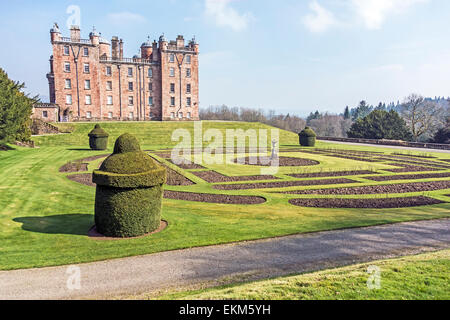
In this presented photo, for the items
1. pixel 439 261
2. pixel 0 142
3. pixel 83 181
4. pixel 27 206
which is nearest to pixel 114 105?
pixel 0 142

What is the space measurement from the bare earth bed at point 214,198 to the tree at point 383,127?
51.6 m

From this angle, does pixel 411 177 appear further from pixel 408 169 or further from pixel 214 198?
pixel 214 198

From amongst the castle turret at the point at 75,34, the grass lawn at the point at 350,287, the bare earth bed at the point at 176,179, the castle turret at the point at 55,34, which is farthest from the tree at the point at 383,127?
the grass lawn at the point at 350,287

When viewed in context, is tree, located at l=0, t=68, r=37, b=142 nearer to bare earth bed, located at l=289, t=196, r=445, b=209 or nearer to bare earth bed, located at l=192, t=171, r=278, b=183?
bare earth bed, located at l=192, t=171, r=278, b=183

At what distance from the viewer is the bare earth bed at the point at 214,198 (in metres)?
15.0

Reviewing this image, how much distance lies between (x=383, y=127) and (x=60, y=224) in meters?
60.0

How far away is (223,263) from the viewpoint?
8.29 m

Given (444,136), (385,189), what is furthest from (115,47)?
(385,189)

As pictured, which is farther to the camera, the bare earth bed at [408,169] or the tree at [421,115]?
the tree at [421,115]

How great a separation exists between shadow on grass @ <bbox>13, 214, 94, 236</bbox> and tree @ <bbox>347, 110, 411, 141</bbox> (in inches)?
2285

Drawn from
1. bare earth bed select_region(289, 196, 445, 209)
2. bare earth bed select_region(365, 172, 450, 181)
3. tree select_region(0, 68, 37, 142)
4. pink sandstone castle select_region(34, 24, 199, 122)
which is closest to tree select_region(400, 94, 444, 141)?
pink sandstone castle select_region(34, 24, 199, 122)

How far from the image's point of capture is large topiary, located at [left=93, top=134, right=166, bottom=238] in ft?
31.8

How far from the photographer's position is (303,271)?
7742 mm

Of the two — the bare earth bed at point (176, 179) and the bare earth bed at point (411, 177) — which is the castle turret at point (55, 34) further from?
the bare earth bed at point (411, 177)
